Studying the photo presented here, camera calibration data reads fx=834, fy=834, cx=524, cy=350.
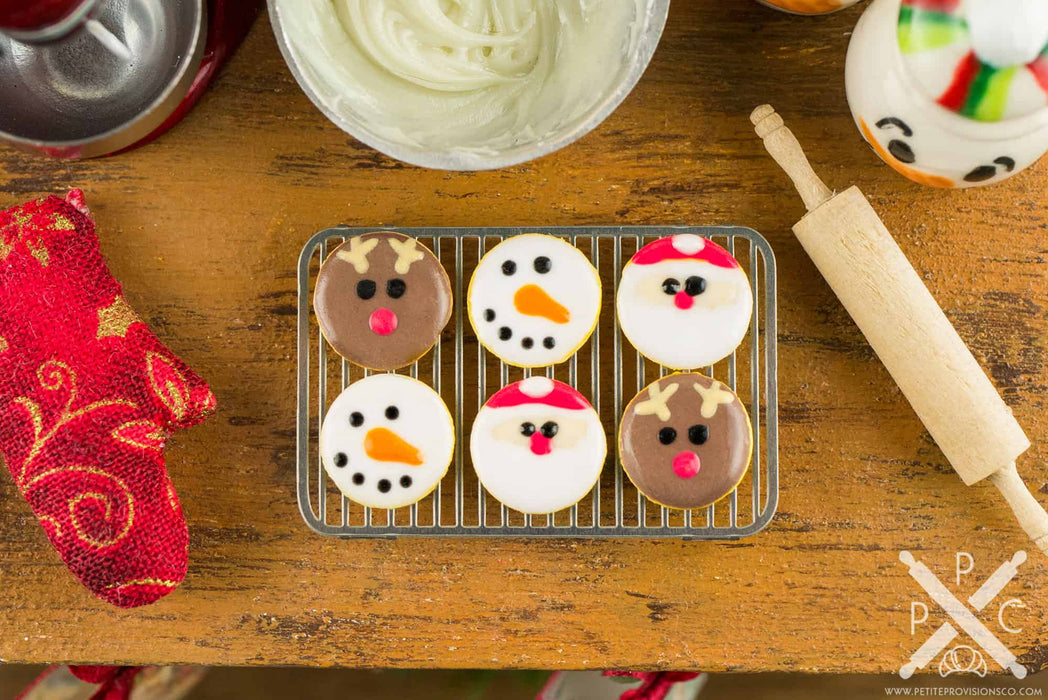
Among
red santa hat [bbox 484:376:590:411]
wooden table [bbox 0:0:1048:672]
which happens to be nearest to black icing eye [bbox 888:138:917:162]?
wooden table [bbox 0:0:1048:672]

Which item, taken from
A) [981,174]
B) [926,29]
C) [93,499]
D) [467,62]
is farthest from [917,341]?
[93,499]

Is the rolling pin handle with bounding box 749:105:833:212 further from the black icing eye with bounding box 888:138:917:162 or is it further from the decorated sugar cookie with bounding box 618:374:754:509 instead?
the decorated sugar cookie with bounding box 618:374:754:509

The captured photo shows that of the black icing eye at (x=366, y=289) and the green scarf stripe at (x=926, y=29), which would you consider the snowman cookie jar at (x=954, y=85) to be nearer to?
the green scarf stripe at (x=926, y=29)

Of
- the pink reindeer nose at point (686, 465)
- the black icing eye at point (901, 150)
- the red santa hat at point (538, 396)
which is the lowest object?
the pink reindeer nose at point (686, 465)

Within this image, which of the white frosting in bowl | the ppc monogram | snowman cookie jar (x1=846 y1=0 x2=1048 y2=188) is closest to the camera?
snowman cookie jar (x1=846 y1=0 x2=1048 y2=188)

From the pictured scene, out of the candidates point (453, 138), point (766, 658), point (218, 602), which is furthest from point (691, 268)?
point (218, 602)

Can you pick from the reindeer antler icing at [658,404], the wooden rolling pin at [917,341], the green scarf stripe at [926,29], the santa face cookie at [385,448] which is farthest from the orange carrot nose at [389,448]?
the green scarf stripe at [926,29]
